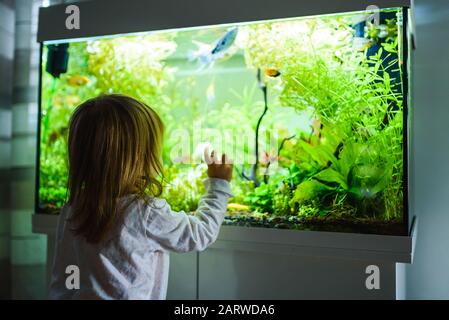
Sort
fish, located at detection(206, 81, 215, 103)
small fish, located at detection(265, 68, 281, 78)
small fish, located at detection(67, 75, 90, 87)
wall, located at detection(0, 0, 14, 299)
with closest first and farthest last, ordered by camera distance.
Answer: small fish, located at detection(265, 68, 281, 78), small fish, located at detection(67, 75, 90, 87), fish, located at detection(206, 81, 215, 103), wall, located at detection(0, 0, 14, 299)

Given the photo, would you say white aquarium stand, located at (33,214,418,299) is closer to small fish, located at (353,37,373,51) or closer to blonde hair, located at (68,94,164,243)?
blonde hair, located at (68,94,164,243)

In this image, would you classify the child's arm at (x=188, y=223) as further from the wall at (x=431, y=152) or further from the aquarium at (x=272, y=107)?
the wall at (x=431, y=152)

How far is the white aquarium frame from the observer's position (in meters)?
1.42

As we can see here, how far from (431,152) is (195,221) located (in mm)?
1260

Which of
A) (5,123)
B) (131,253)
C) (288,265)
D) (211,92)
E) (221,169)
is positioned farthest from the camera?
(5,123)

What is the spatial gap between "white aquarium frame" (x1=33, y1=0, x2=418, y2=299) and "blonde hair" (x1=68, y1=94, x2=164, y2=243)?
44cm

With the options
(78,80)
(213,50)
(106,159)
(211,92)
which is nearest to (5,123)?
(78,80)

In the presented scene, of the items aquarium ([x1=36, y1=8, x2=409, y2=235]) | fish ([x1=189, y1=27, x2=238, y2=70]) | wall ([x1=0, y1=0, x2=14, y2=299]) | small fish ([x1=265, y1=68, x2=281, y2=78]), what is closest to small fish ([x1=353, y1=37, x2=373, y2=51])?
aquarium ([x1=36, y1=8, x2=409, y2=235])

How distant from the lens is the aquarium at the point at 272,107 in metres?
1.42

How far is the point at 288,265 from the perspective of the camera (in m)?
1.58

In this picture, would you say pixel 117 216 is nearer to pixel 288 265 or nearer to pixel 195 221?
pixel 195 221
